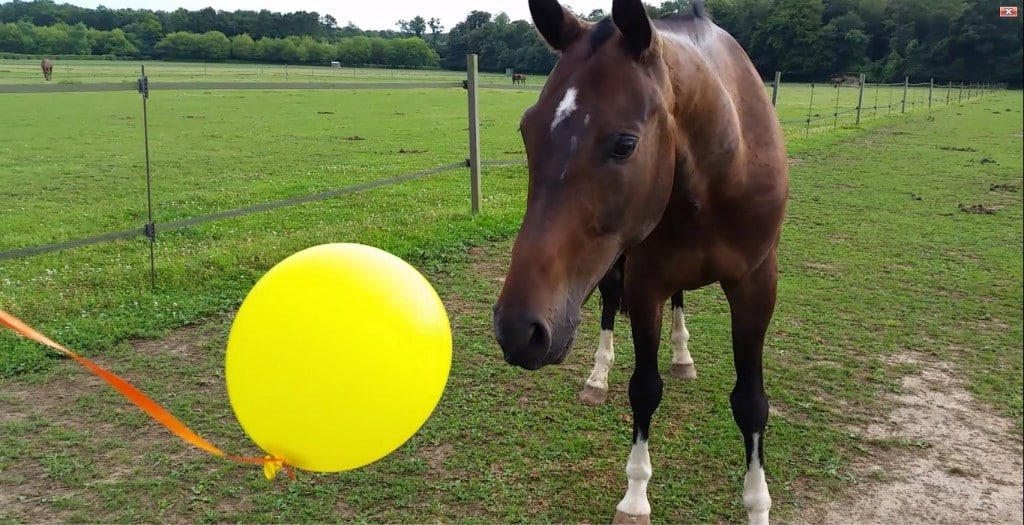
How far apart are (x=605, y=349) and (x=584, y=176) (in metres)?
2.38

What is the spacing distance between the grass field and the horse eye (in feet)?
2.51

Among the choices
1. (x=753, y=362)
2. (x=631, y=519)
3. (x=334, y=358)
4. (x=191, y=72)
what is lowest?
(x=631, y=519)

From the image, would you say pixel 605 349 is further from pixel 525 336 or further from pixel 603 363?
A: pixel 525 336

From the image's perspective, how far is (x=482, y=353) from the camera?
432cm

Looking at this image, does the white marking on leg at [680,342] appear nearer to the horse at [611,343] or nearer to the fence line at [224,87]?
the horse at [611,343]

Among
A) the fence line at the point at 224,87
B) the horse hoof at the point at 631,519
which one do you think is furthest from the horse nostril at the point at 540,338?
the horse hoof at the point at 631,519

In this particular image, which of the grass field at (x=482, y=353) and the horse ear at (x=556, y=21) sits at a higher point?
the horse ear at (x=556, y=21)

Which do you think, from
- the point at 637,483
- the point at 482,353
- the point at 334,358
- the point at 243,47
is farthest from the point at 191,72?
the point at 334,358

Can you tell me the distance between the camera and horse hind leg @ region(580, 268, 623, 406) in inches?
147

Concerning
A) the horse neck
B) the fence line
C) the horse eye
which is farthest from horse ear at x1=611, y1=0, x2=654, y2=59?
the fence line

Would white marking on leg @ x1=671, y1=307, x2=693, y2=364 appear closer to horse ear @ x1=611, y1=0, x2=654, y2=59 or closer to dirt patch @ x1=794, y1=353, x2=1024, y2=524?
dirt patch @ x1=794, y1=353, x2=1024, y2=524

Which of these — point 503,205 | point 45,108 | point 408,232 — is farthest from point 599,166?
point 45,108

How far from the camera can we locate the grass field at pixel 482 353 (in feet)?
9.10

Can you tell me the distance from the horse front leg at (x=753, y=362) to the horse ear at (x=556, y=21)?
1124 mm
